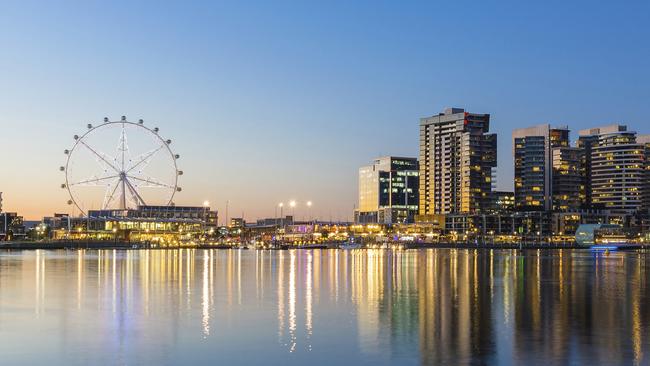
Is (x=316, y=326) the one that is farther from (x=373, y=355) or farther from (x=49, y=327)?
(x=49, y=327)

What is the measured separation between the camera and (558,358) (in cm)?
2888

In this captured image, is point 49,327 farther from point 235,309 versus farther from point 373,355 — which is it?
point 373,355

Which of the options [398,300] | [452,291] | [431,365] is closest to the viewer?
[431,365]

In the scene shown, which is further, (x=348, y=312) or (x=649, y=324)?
(x=348, y=312)

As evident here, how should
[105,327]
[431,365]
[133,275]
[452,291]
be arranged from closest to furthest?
[431,365] < [105,327] < [452,291] < [133,275]

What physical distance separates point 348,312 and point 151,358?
56.2 feet

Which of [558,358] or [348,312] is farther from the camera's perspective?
[348,312]

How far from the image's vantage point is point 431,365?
27.5 metres

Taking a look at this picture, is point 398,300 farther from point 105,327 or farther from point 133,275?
point 133,275

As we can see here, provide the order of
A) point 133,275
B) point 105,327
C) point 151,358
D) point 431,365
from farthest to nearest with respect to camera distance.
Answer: point 133,275, point 105,327, point 151,358, point 431,365

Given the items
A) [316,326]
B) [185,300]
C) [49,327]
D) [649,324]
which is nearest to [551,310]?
[649,324]

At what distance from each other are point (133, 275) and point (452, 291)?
3531 cm

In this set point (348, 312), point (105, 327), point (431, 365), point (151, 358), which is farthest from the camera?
point (348, 312)

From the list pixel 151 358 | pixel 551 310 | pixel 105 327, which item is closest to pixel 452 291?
pixel 551 310
